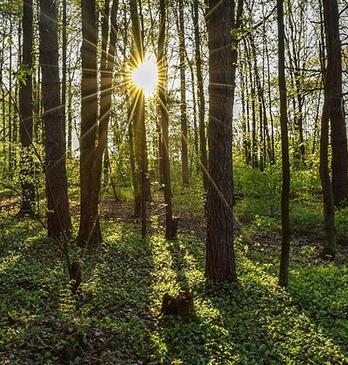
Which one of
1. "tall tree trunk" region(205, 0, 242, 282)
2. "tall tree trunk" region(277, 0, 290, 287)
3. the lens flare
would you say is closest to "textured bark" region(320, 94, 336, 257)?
"tall tree trunk" region(277, 0, 290, 287)

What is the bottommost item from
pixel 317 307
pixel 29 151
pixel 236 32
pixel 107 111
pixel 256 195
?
pixel 317 307

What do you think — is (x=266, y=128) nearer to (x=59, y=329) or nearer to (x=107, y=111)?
(x=107, y=111)

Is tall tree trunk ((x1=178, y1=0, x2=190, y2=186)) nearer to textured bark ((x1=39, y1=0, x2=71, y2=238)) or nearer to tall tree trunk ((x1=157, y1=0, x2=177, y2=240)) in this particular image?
tall tree trunk ((x1=157, y1=0, x2=177, y2=240))

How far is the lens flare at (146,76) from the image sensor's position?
54.8ft

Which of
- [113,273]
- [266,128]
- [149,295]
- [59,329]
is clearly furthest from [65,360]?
[266,128]

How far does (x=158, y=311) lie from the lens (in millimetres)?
7668

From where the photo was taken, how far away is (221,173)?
8.81 metres

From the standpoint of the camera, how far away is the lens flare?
54.8 feet

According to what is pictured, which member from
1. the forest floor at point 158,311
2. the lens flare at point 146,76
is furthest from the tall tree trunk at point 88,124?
the lens flare at point 146,76

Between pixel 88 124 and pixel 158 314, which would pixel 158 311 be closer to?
pixel 158 314

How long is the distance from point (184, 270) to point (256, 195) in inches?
348

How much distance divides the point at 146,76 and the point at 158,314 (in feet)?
38.1

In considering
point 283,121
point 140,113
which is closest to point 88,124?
point 140,113

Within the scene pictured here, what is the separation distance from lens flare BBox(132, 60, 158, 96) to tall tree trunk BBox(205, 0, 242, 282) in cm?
806
